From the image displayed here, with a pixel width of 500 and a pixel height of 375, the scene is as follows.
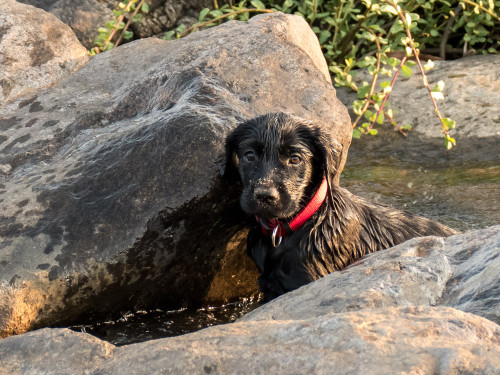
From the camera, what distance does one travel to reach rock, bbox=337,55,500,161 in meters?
8.05

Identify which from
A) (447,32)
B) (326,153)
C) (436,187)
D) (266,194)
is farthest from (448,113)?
(266,194)

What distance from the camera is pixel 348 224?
4.85 meters

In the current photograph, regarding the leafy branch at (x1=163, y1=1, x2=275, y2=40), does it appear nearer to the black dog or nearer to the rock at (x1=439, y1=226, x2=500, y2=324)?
the black dog

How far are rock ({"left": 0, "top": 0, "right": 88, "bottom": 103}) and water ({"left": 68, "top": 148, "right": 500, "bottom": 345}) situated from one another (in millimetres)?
2663

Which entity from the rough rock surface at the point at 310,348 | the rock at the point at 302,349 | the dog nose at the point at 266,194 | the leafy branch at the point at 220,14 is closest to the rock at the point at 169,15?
the leafy branch at the point at 220,14

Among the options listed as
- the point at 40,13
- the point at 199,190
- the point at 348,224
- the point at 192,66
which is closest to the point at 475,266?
the point at 348,224

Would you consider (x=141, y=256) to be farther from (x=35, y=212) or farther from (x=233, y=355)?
(x=233, y=355)

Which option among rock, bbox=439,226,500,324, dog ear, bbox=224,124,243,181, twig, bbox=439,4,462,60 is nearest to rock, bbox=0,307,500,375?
rock, bbox=439,226,500,324

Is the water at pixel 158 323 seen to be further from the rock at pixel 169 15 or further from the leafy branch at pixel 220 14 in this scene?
the rock at pixel 169 15

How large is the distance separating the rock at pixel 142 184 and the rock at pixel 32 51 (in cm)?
69

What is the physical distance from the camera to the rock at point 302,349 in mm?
2271

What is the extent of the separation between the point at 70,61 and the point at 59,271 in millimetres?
2850

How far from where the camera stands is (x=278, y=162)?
181 inches

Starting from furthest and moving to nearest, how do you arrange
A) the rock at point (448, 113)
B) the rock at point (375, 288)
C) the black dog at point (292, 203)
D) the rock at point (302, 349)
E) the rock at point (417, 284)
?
the rock at point (448, 113) → the black dog at point (292, 203) → the rock at point (375, 288) → the rock at point (417, 284) → the rock at point (302, 349)
